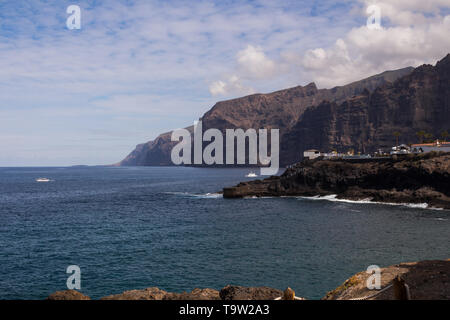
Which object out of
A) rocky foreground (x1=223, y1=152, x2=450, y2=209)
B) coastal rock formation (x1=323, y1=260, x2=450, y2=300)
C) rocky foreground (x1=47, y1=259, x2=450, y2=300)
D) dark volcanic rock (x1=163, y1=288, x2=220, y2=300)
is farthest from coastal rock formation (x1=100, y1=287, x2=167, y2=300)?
rocky foreground (x1=223, y1=152, x2=450, y2=209)

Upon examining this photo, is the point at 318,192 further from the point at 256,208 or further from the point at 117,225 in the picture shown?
the point at 117,225

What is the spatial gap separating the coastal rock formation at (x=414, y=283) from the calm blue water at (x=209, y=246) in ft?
19.6

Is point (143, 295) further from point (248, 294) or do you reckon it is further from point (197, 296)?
point (248, 294)

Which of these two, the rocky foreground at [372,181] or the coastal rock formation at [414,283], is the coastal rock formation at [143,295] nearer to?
the coastal rock formation at [414,283]

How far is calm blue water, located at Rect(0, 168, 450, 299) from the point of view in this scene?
29.0m

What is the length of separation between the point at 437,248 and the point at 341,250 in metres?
10.2

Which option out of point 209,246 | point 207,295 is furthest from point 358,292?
point 209,246

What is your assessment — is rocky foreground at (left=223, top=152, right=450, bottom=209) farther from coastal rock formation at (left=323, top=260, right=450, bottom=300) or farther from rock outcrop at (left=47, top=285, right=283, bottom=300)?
rock outcrop at (left=47, top=285, right=283, bottom=300)

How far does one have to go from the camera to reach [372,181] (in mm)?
86000

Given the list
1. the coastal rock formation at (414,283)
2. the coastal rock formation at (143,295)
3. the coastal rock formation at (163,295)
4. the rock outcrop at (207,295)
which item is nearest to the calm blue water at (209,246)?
the coastal rock formation at (414,283)

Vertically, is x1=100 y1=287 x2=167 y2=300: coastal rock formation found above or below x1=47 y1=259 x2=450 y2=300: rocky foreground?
below

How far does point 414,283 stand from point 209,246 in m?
25.7

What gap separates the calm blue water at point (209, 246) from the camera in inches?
1141
